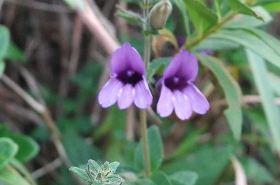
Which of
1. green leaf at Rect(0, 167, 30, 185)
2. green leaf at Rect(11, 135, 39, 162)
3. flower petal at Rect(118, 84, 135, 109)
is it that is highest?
green leaf at Rect(11, 135, 39, 162)

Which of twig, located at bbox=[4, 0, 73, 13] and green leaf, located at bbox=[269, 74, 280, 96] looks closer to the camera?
green leaf, located at bbox=[269, 74, 280, 96]

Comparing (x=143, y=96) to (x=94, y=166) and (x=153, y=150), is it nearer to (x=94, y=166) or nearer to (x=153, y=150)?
(x=94, y=166)

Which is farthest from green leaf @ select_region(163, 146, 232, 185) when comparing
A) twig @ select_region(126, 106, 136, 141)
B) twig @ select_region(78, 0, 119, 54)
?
twig @ select_region(78, 0, 119, 54)

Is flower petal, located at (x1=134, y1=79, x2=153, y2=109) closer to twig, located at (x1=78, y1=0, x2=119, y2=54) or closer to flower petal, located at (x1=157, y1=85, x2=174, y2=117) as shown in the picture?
flower petal, located at (x1=157, y1=85, x2=174, y2=117)

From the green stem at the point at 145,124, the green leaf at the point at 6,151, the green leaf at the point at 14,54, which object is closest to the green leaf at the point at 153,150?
the green stem at the point at 145,124

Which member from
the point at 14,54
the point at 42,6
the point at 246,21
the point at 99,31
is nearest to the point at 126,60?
the point at 246,21

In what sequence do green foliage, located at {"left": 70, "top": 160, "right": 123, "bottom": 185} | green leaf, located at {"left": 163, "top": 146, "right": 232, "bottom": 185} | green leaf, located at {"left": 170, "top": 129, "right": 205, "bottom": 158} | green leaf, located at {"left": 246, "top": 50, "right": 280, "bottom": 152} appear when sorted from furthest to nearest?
1. green leaf, located at {"left": 170, "top": 129, "right": 205, "bottom": 158}
2. green leaf, located at {"left": 163, "top": 146, "right": 232, "bottom": 185}
3. green leaf, located at {"left": 246, "top": 50, "right": 280, "bottom": 152}
4. green foliage, located at {"left": 70, "top": 160, "right": 123, "bottom": 185}
